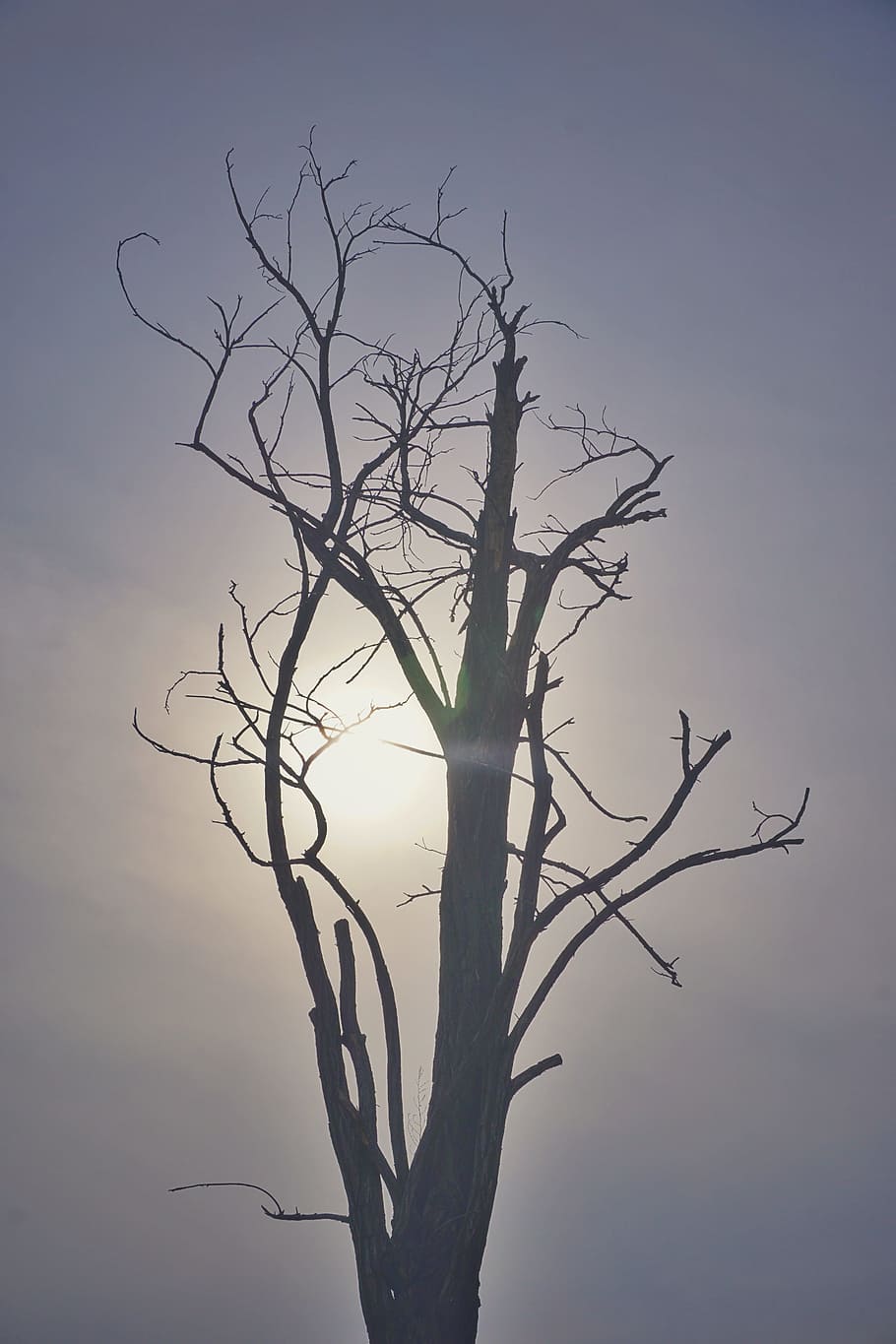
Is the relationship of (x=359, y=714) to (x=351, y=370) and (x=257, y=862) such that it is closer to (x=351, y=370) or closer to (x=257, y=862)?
(x=257, y=862)

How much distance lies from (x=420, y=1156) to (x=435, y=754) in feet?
4.77

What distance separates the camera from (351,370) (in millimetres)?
4305

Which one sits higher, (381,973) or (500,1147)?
(381,973)

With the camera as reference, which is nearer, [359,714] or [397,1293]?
[397,1293]

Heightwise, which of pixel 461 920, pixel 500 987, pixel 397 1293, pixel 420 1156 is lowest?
pixel 397 1293

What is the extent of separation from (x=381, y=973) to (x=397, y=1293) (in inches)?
40.6

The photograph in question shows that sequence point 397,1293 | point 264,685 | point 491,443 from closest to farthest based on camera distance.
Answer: point 397,1293 < point 264,685 < point 491,443

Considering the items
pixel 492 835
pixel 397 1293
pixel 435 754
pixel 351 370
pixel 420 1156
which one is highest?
pixel 351 370

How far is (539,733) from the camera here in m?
3.53

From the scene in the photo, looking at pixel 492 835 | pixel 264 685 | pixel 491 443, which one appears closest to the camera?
pixel 264 685

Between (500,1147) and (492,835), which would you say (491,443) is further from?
(500,1147)

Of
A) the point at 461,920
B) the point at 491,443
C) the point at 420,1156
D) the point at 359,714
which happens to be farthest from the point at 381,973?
the point at 491,443

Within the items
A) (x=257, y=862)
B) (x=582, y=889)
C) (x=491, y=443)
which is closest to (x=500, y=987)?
(x=582, y=889)

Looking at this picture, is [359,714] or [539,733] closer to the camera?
[539,733]
